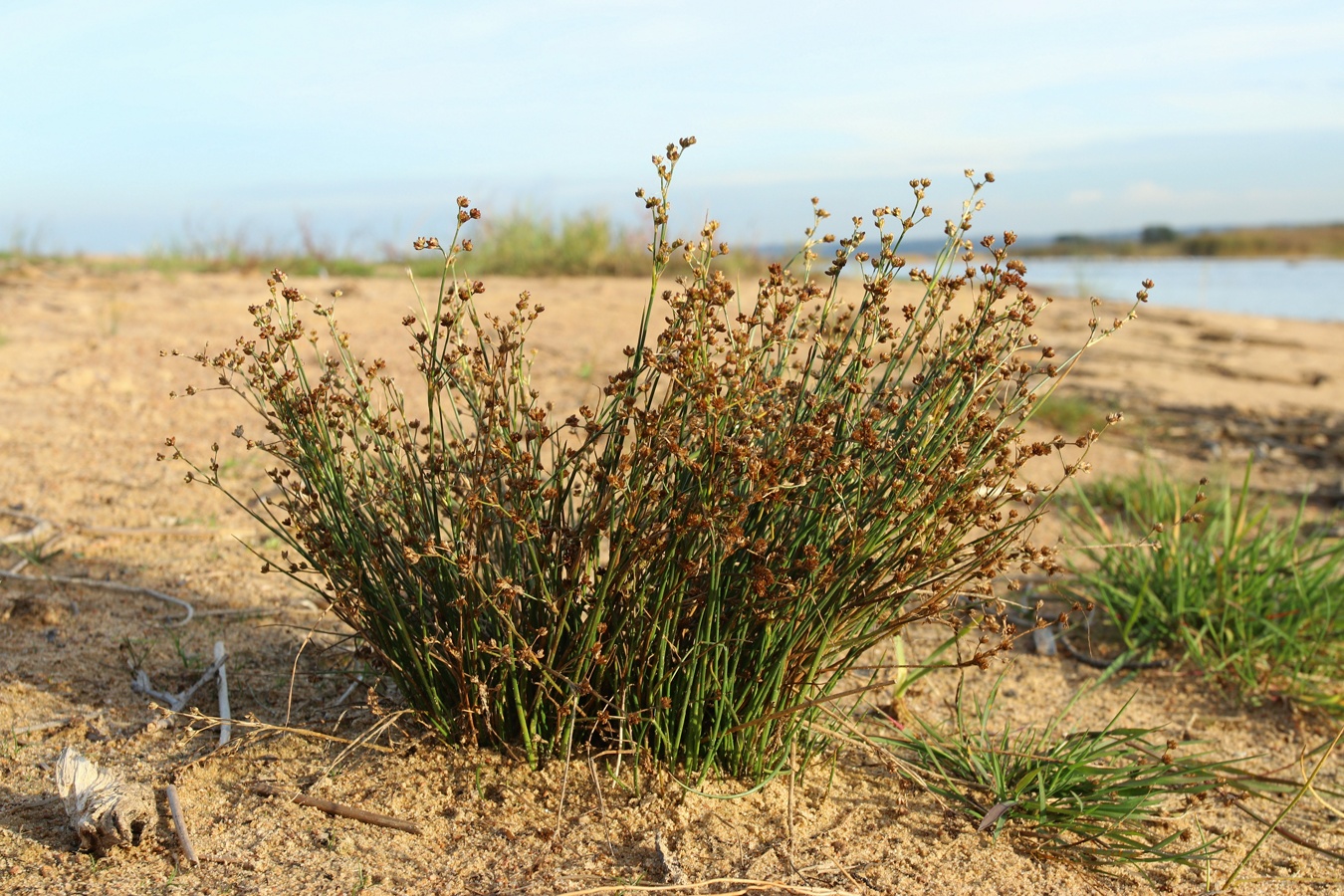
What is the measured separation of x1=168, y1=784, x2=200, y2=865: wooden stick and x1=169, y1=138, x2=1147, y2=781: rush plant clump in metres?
0.46

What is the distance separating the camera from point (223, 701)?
266cm

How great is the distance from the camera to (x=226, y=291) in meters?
9.47

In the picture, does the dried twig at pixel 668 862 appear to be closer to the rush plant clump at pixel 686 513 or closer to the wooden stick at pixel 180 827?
the rush plant clump at pixel 686 513

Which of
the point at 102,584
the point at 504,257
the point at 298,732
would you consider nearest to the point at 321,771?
the point at 298,732

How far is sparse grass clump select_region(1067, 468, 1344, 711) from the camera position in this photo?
135 inches

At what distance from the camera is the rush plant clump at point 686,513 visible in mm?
2062

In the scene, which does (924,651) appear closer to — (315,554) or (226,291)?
(315,554)

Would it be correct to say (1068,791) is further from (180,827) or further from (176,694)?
(176,694)

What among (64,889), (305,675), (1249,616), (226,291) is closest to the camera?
(64,889)

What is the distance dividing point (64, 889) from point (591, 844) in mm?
921

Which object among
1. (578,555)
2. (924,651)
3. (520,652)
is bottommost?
(924,651)

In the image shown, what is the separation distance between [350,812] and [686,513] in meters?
0.89

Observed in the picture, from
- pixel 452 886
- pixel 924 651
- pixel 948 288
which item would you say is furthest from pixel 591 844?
pixel 924 651

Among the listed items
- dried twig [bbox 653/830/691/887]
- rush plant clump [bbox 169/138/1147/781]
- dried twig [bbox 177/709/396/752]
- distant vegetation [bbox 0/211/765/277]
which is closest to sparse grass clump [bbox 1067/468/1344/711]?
rush plant clump [bbox 169/138/1147/781]
